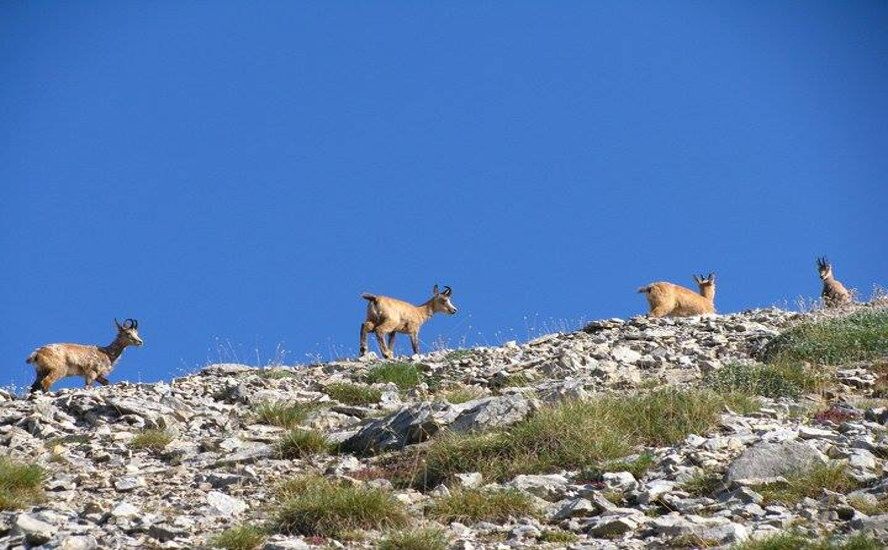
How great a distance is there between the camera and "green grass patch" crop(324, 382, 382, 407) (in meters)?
13.3

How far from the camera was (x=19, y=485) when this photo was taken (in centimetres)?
904

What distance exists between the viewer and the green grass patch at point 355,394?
13.3m

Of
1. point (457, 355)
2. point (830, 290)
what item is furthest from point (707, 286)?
point (457, 355)

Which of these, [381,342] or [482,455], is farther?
[381,342]

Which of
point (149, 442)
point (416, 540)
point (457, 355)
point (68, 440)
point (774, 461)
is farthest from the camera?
point (457, 355)

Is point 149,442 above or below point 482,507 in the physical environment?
above

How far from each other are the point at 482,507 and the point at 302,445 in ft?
9.30

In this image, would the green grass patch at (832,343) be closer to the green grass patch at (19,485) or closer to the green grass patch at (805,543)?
the green grass patch at (805,543)

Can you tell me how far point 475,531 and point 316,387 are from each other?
264 inches

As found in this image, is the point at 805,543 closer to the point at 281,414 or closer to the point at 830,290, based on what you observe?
the point at 281,414

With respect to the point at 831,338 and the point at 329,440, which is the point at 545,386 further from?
the point at 831,338

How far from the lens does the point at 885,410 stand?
10.4 meters

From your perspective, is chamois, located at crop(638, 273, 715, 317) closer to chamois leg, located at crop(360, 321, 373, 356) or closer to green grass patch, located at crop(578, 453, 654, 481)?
chamois leg, located at crop(360, 321, 373, 356)

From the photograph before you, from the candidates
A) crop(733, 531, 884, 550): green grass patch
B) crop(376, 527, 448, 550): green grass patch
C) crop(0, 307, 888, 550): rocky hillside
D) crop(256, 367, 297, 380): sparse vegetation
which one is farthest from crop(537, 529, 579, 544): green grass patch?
crop(256, 367, 297, 380): sparse vegetation
